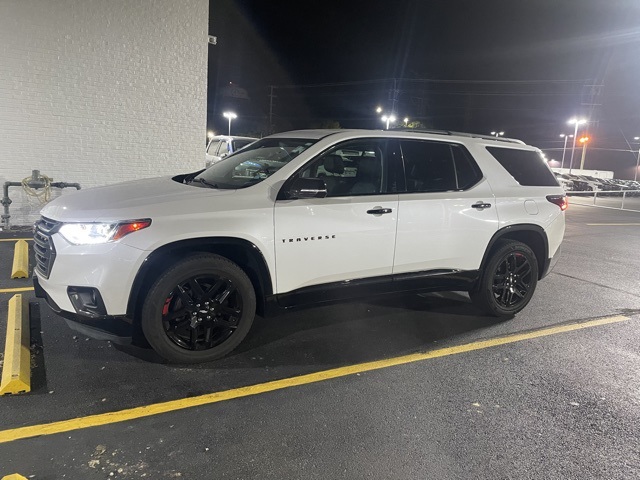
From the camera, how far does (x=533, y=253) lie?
5199 mm

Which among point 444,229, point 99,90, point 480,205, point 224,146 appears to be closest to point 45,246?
point 444,229

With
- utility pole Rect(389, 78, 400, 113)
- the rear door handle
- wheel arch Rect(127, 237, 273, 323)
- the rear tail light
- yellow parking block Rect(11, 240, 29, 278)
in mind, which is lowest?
yellow parking block Rect(11, 240, 29, 278)

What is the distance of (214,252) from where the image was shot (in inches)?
146

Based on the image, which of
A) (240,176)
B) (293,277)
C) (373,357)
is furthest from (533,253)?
(240,176)

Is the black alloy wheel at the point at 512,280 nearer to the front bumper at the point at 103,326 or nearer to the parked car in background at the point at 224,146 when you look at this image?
the front bumper at the point at 103,326

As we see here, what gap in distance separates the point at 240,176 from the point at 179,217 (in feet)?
3.39

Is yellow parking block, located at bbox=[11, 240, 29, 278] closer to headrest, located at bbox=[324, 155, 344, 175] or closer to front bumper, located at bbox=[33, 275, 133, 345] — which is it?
front bumper, located at bbox=[33, 275, 133, 345]

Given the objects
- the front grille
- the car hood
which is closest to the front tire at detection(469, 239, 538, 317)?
the car hood

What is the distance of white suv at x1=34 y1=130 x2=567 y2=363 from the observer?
340cm

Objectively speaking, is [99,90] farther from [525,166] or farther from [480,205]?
[525,166]

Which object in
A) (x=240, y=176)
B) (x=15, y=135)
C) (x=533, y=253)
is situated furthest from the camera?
(x=15, y=135)

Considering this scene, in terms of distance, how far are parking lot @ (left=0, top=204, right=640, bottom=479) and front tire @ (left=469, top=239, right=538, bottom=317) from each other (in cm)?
19

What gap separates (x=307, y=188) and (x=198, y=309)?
1247mm

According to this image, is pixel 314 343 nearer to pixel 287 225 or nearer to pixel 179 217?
→ pixel 287 225
